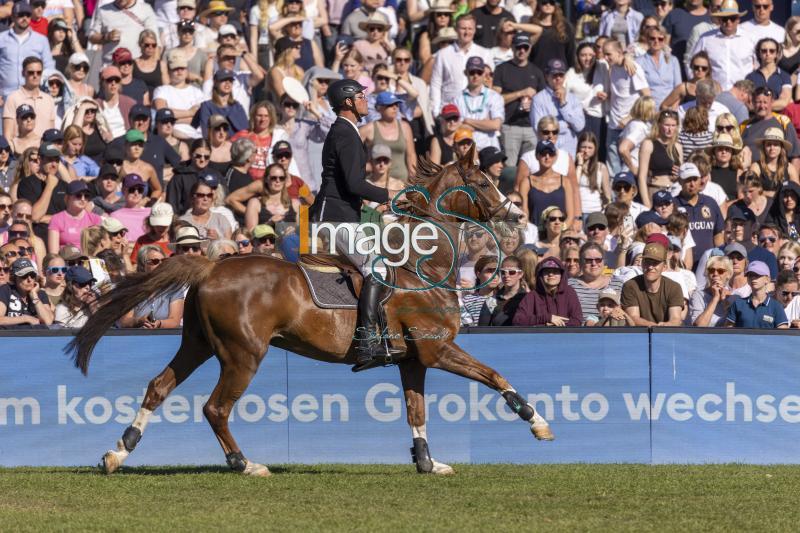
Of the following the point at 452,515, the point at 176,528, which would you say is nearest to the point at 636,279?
the point at 452,515

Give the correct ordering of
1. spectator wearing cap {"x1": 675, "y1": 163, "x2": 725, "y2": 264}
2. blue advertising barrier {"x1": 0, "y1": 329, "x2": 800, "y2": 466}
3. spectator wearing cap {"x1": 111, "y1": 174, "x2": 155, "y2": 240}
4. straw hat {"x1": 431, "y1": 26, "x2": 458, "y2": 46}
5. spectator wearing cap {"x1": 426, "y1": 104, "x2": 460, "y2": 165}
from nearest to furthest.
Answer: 1. blue advertising barrier {"x1": 0, "y1": 329, "x2": 800, "y2": 466}
2. spectator wearing cap {"x1": 111, "y1": 174, "x2": 155, "y2": 240}
3. spectator wearing cap {"x1": 675, "y1": 163, "x2": 725, "y2": 264}
4. spectator wearing cap {"x1": 426, "y1": 104, "x2": 460, "y2": 165}
5. straw hat {"x1": 431, "y1": 26, "x2": 458, "y2": 46}

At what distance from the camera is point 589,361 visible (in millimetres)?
13609

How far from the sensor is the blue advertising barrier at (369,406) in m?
13.5

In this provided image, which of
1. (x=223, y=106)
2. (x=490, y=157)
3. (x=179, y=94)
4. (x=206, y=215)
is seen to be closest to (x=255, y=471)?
(x=206, y=215)

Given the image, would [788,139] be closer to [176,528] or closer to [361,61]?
[361,61]

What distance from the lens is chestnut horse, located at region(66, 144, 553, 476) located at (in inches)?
461

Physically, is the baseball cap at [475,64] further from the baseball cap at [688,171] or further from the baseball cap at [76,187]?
the baseball cap at [76,187]

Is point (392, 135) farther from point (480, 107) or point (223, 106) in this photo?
point (223, 106)

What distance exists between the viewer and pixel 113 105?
1948 centimetres

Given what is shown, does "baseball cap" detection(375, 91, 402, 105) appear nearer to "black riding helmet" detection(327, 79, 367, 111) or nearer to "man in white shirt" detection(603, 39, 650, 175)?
"man in white shirt" detection(603, 39, 650, 175)

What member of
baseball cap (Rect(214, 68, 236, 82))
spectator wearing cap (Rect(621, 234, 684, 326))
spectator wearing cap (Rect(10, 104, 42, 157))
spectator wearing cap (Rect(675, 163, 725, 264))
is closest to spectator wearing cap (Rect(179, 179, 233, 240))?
baseball cap (Rect(214, 68, 236, 82))

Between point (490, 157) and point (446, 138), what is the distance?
5.31ft

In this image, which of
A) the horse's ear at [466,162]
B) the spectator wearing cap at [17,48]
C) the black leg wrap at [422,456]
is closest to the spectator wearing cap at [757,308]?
the horse's ear at [466,162]

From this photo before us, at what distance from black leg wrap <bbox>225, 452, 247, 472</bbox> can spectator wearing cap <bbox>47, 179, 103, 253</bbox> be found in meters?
5.71
